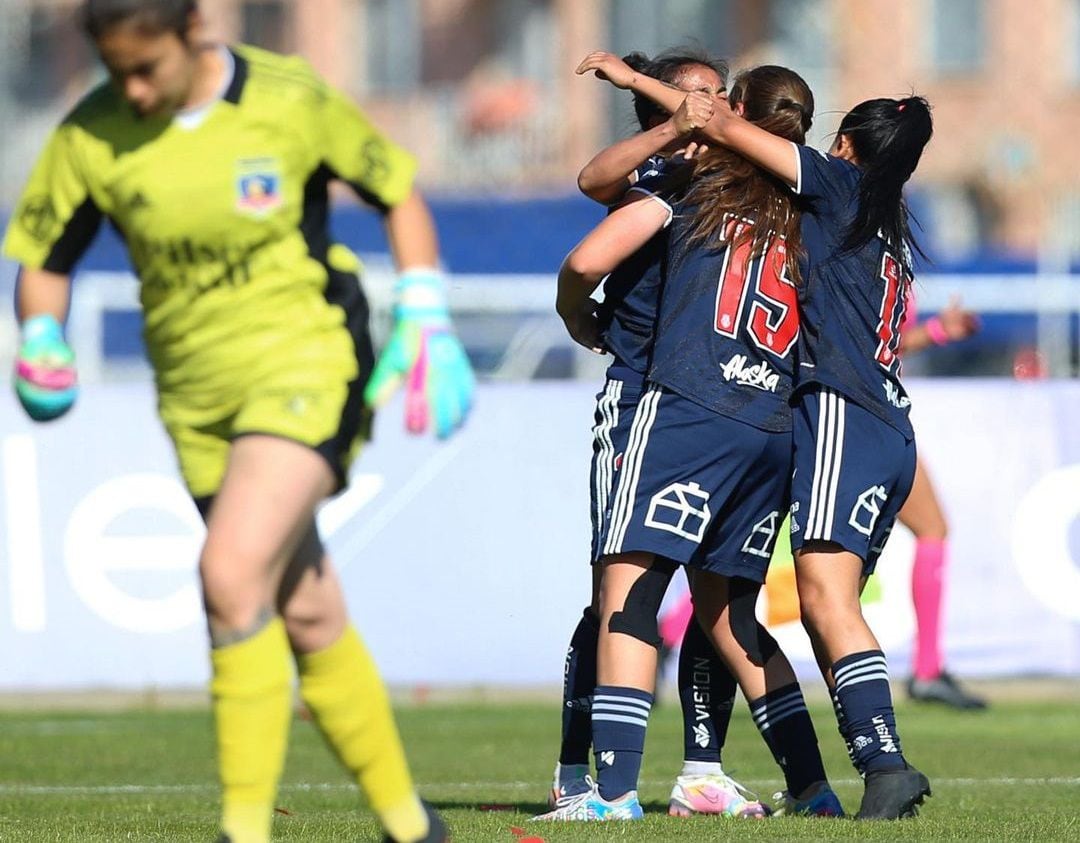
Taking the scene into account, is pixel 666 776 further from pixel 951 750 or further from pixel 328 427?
pixel 328 427

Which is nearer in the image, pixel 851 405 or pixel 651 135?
pixel 651 135

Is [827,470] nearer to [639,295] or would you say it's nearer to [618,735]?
[639,295]

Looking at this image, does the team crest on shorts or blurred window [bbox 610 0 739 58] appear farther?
blurred window [bbox 610 0 739 58]

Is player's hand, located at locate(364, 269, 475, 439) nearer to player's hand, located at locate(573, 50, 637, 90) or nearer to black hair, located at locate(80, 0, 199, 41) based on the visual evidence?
black hair, located at locate(80, 0, 199, 41)

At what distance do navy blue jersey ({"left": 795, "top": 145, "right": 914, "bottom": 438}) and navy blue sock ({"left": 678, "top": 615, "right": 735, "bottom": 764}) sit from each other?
0.94 metres

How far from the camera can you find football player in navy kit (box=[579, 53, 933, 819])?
659cm

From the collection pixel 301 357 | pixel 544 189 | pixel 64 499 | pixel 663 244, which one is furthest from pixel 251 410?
pixel 544 189

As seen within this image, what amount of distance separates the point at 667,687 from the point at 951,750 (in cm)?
345

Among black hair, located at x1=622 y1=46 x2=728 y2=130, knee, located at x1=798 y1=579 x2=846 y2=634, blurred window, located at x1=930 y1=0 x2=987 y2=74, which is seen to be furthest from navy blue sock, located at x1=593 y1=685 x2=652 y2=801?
blurred window, located at x1=930 y1=0 x2=987 y2=74

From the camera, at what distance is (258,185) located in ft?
17.0

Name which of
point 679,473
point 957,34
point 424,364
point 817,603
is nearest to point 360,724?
point 424,364

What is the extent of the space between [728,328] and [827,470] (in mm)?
483

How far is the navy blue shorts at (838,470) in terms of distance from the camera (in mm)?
6590

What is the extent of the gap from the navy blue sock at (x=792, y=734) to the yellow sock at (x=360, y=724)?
185cm
